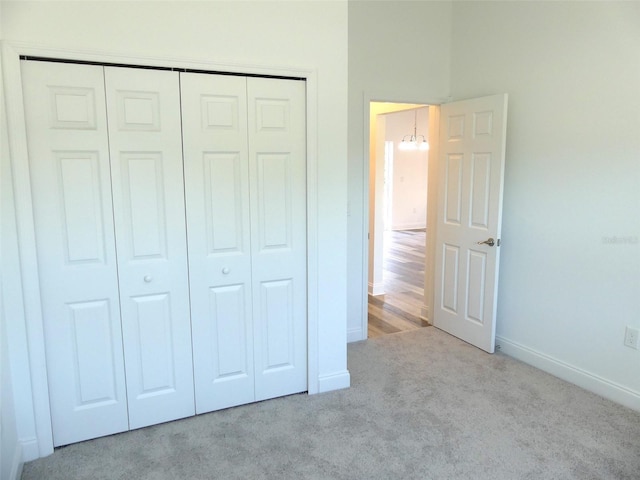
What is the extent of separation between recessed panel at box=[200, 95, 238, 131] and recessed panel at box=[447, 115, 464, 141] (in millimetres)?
2014

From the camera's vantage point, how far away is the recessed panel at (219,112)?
2492 millimetres

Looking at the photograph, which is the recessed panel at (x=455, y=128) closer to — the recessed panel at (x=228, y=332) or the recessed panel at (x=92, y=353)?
the recessed panel at (x=228, y=332)

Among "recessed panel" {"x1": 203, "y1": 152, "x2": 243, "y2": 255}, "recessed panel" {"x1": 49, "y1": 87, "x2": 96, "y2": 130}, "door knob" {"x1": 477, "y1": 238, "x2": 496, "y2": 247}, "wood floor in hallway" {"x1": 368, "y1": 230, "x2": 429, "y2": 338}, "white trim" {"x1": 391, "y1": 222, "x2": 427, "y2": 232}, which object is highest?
"recessed panel" {"x1": 49, "y1": 87, "x2": 96, "y2": 130}

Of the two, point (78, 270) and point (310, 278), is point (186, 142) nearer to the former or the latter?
point (78, 270)

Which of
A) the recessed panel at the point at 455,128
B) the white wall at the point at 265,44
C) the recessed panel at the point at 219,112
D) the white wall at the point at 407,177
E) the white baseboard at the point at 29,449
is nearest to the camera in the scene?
the white wall at the point at 265,44

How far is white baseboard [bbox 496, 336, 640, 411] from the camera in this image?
2.82 meters

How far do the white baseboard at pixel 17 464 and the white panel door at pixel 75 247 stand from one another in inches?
7.0

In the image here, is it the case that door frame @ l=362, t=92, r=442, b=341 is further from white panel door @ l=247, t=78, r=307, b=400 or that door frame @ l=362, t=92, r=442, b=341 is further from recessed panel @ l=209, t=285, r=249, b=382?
recessed panel @ l=209, t=285, r=249, b=382

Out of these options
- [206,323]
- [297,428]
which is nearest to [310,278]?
[206,323]

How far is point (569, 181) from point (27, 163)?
316 cm

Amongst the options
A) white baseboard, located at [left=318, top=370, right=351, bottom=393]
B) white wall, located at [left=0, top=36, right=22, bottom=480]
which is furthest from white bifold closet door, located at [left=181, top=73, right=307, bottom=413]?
white wall, located at [left=0, top=36, right=22, bottom=480]

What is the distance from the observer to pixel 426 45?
3.90 metres

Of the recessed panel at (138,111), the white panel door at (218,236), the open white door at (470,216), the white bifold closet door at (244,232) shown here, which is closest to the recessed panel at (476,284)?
the open white door at (470,216)

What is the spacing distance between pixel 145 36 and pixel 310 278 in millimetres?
1592
